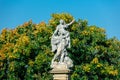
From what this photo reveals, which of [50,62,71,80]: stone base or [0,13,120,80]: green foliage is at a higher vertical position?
[0,13,120,80]: green foliage

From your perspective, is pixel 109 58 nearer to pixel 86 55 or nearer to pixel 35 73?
pixel 86 55

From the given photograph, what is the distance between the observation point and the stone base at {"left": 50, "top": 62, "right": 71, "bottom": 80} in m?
19.6

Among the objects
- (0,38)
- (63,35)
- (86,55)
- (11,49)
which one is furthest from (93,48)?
(63,35)

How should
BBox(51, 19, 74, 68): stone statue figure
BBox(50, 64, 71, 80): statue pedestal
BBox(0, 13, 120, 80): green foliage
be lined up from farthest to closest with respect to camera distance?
BBox(0, 13, 120, 80): green foliage → BBox(51, 19, 74, 68): stone statue figure → BBox(50, 64, 71, 80): statue pedestal

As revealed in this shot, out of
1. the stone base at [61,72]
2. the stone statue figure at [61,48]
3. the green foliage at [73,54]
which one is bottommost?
the stone base at [61,72]

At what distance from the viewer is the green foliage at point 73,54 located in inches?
1453

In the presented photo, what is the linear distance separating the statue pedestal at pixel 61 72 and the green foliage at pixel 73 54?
637 inches

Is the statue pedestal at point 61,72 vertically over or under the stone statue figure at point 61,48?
under

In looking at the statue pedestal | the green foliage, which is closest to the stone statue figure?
the statue pedestal

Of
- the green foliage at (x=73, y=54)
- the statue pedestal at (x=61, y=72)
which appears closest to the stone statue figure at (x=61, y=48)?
the statue pedestal at (x=61, y=72)

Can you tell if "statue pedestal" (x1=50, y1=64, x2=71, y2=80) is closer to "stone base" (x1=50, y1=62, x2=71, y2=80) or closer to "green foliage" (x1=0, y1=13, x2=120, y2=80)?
"stone base" (x1=50, y1=62, x2=71, y2=80)

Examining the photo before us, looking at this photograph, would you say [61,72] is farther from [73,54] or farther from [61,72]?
[73,54]

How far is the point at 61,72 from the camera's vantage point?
64.4 feet

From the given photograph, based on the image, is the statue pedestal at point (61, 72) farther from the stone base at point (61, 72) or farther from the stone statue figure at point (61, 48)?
the stone statue figure at point (61, 48)
